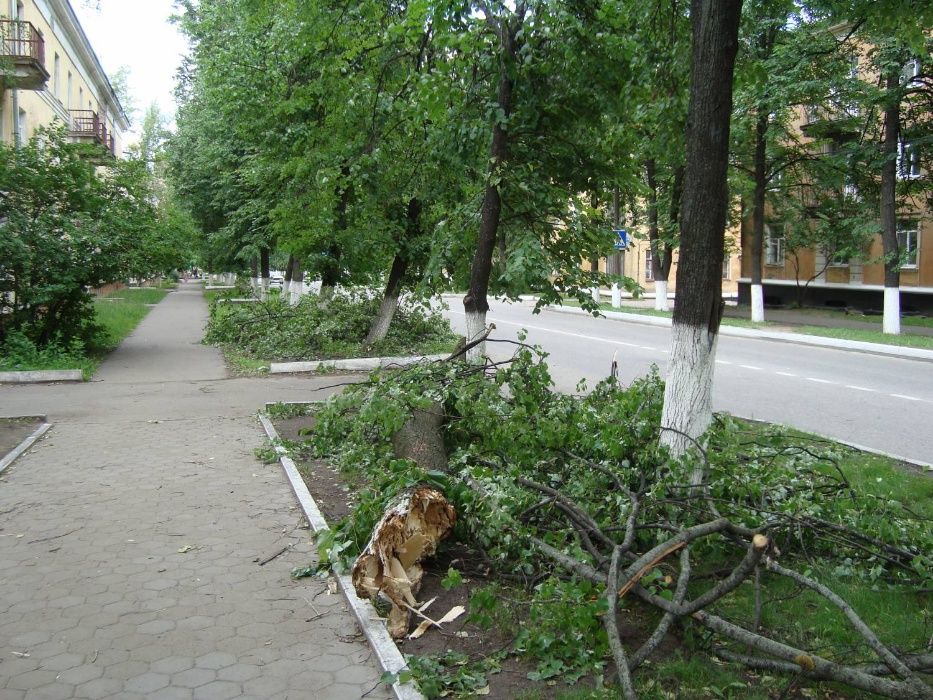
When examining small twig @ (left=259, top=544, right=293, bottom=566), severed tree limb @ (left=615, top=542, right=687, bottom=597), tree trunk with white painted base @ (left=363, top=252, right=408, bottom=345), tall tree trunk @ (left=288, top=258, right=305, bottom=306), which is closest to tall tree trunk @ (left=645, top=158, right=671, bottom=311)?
tall tree trunk @ (left=288, top=258, right=305, bottom=306)

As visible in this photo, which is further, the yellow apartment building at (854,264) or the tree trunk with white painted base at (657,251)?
the tree trunk with white painted base at (657,251)

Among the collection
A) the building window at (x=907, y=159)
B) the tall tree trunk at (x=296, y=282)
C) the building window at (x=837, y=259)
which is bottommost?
the tall tree trunk at (x=296, y=282)

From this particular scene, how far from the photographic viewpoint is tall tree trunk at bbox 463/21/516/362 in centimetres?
859

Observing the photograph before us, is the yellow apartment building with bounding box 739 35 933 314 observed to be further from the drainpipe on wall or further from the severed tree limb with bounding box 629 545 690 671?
the drainpipe on wall

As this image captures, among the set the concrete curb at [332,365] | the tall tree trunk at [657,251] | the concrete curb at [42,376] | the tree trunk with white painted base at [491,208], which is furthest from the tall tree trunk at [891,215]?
the concrete curb at [42,376]

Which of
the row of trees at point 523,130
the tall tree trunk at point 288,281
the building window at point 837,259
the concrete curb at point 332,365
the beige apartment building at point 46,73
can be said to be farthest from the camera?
the building window at point 837,259

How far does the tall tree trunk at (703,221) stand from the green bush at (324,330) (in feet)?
32.0

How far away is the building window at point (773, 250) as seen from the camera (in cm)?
3300

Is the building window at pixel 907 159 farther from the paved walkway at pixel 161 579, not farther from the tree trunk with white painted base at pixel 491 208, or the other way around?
the paved walkway at pixel 161 579

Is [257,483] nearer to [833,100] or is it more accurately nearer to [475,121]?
[475,121]

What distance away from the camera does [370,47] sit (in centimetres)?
986

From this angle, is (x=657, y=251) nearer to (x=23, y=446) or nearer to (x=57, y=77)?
(x=57, y=77)

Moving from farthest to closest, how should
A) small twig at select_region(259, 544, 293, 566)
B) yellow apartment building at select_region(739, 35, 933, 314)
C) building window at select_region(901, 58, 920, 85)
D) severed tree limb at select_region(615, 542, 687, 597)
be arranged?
yellow apartment building at select_region(739, 35, 933, 314) → building window at select_region(901, 58, 920, 85) → small twig at select_region(259, 544, 293, 566) → severed tree limb at select_region(615, 542, 687, 597)

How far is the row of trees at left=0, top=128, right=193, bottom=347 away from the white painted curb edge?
4.83m
